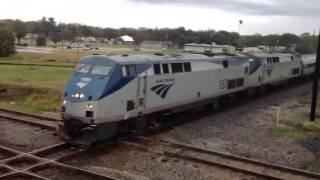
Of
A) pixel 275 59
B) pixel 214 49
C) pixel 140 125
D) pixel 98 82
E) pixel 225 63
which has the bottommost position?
pixel 140 125

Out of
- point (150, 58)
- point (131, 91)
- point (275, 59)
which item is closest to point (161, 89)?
point (150, 58)

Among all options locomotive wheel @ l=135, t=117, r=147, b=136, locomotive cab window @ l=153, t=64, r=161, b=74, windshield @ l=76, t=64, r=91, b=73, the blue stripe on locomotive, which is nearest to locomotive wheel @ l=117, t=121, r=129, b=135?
locomotive wheel @ l=135, t=117, r=147, b=136

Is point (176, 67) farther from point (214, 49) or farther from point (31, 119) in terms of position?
point (214, 49)

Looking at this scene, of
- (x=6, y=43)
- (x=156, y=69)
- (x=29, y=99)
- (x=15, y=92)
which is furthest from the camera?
(x=6, y=43)

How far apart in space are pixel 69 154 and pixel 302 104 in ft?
66.6

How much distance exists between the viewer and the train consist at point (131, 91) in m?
16.4

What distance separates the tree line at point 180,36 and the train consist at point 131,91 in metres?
85.0

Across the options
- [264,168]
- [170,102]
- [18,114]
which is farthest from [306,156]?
[18,114]

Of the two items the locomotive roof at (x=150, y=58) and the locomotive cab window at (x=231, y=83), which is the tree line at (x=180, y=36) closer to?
the locomotive cab window at (x=231, y=83)

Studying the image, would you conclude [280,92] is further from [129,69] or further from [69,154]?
[69,154]

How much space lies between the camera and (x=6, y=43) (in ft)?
218

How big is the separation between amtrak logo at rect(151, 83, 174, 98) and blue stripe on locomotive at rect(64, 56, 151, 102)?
193 centimetres

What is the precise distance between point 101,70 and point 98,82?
2.20 ft

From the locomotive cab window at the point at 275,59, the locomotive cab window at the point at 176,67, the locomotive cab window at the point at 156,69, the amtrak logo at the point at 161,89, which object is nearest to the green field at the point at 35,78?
the locomotive cab window at the point at 176,67
